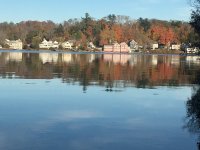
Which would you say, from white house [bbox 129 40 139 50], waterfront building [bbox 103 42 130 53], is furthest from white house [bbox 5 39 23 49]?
white house [bbox 129 40 139 50]

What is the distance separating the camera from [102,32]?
164 meters

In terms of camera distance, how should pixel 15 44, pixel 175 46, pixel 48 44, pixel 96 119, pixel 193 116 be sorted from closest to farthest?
pixel 96 119 → pixel 193 116 → pixel 48 44 → pixel 175 46 → pixel 15 44

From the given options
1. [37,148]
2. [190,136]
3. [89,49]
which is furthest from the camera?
[89,49]

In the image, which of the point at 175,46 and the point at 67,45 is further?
the point at 175,46

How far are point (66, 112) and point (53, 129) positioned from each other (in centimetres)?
335

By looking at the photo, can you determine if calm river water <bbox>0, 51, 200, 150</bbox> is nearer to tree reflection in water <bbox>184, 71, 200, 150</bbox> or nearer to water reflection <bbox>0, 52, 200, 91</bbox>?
tree reflection in water <bbox>184, 71, 200, 150</bbox>

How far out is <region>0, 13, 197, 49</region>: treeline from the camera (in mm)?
163875

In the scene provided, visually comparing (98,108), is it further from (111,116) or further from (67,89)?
(67,89)

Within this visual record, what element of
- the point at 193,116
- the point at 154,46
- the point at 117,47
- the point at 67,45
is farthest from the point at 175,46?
the point at 193,116

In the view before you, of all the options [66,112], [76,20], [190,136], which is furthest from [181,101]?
[76,20]

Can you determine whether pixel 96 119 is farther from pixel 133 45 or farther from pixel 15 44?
pixel 133 45

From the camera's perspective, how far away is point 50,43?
164500 millimetres

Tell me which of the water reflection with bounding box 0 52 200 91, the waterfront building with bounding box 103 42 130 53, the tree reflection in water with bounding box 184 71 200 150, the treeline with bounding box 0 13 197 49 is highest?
the treeline with bounding box 0 13 197 49

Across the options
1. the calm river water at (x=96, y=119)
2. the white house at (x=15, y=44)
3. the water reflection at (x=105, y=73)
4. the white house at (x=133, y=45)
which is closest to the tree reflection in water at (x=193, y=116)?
the calm river water at (x=96, y=119)
